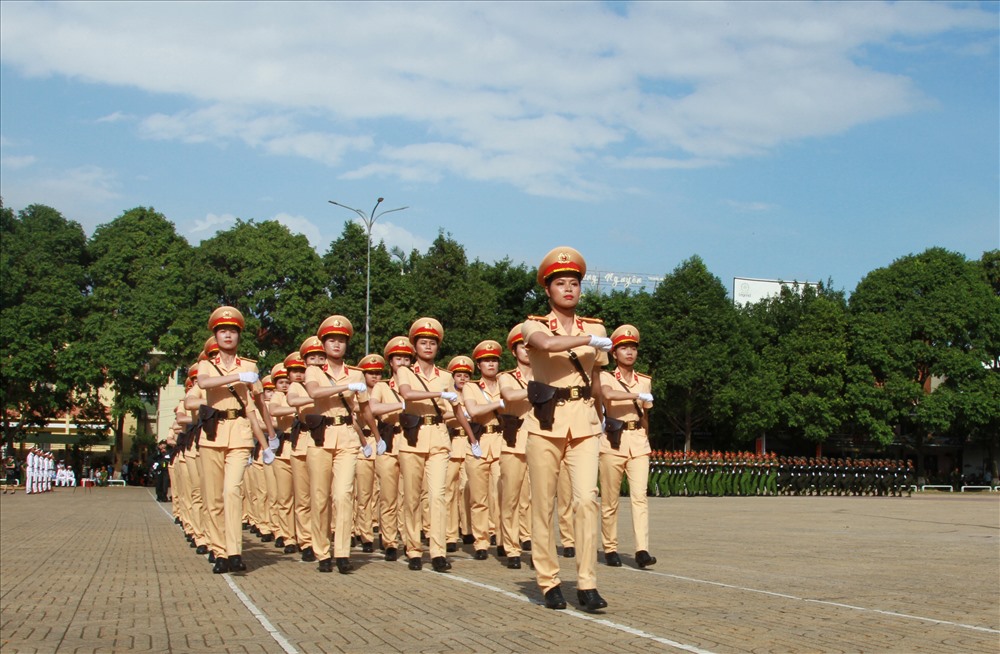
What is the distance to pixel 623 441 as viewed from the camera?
12250 millimetres

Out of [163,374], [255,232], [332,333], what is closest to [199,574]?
[332,333]

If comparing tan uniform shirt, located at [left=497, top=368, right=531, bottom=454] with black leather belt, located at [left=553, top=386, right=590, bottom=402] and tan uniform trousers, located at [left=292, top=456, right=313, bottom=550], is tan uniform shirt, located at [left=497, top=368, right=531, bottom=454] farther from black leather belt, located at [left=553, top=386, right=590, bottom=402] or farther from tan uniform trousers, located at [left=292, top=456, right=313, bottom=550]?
black leather belt, located at [left=553, top=386, right=590, bottom=402]

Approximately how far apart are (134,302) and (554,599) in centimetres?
4924

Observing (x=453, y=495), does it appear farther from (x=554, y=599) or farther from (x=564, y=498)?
(x=554, y=599)

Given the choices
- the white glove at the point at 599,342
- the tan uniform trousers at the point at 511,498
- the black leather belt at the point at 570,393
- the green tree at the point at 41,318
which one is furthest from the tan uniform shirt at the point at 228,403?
the green tree at the point at 41,318

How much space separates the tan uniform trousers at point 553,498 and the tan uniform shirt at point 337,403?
12.8ft

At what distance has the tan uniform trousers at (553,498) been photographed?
7953 mm

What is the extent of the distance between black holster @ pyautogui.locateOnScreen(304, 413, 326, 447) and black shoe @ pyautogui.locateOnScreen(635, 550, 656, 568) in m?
3.55

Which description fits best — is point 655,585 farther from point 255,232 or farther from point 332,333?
point 255,232

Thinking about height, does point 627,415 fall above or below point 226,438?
above

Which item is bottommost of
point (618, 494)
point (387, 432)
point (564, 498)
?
point (618, 494)

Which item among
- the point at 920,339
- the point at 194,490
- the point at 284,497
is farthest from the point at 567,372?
the point at 920,339

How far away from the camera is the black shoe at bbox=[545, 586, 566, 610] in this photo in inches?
314

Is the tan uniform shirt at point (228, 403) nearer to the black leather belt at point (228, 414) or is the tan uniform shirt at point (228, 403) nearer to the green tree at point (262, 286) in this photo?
the black leather belt at point (228, 414)
